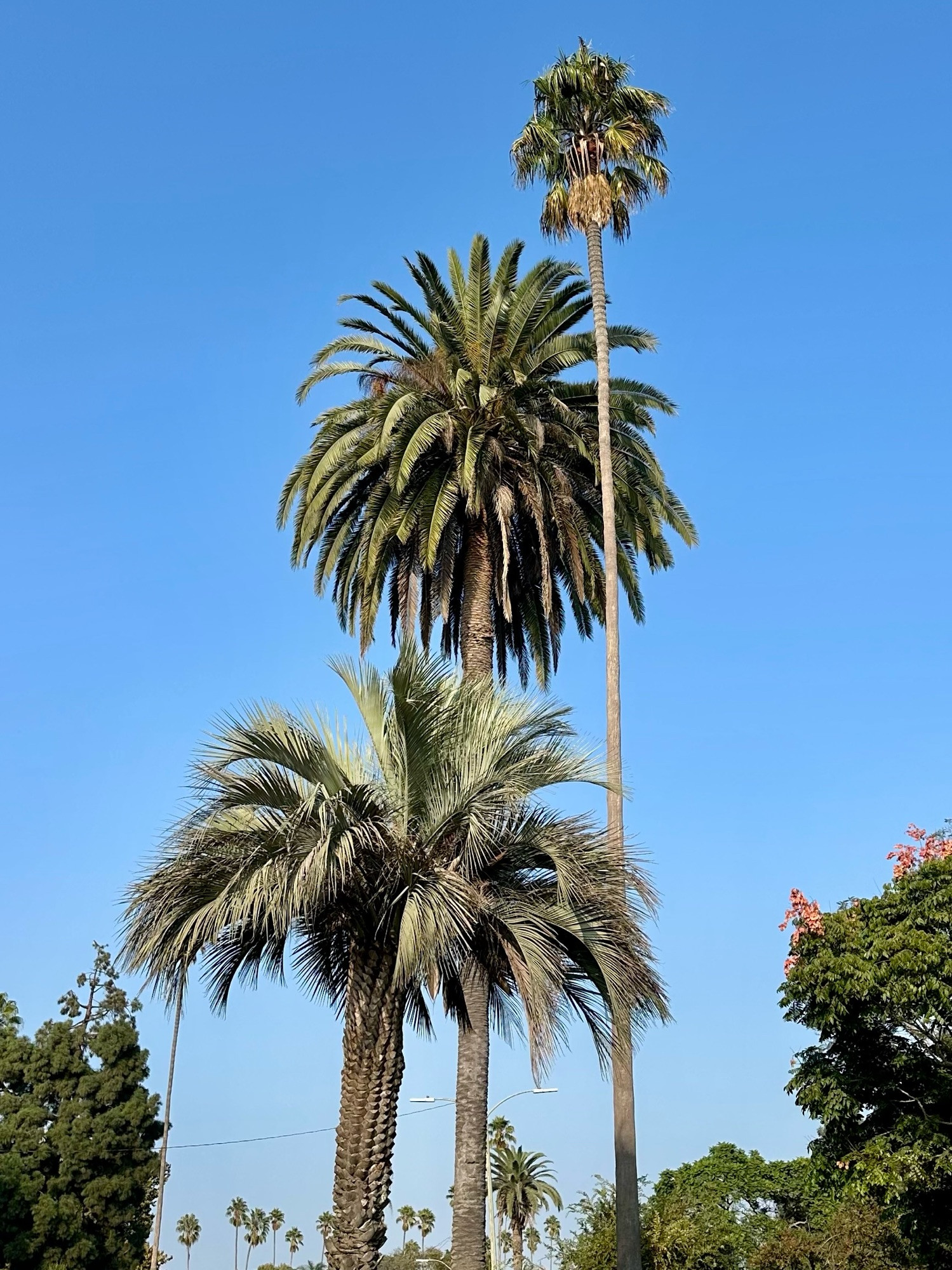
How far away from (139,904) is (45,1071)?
116 ft

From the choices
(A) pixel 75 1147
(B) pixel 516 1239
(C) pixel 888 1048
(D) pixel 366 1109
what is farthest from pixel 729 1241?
(B) pixel 516 1239

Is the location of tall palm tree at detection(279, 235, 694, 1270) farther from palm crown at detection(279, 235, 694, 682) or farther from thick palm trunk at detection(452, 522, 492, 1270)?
thick palm trunk at detection(452, 522, 492, 1270)

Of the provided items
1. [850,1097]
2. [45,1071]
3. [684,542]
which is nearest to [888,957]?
[850,1097]

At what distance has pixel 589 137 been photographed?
22484 millimetres

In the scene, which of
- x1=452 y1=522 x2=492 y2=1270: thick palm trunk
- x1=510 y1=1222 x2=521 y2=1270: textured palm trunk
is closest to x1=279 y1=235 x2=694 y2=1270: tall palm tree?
x1=452 y1=522 x2=492 y2=1270: thick palm trunk

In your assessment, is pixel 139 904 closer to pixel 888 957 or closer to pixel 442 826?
pixel 442 826

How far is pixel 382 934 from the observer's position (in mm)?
13320

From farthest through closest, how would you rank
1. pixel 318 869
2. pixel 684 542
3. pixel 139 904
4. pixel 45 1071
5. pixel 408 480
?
pixel 45 1071
pixel 684 542
pixel 408 480
pixel 139 904
pixel 318 869

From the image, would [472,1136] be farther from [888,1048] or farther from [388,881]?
[888,1048]

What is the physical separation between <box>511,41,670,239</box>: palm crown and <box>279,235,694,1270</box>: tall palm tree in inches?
50.3

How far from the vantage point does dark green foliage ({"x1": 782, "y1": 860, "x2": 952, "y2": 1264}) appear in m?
23.2

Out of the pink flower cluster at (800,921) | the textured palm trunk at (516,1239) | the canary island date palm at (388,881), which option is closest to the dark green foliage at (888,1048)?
the pink flower cluster at (800,921)

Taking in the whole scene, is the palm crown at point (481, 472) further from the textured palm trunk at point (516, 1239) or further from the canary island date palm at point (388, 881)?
the textured palm trunk at point (516, 1239)

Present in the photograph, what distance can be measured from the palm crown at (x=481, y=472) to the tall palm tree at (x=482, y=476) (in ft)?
0.10
